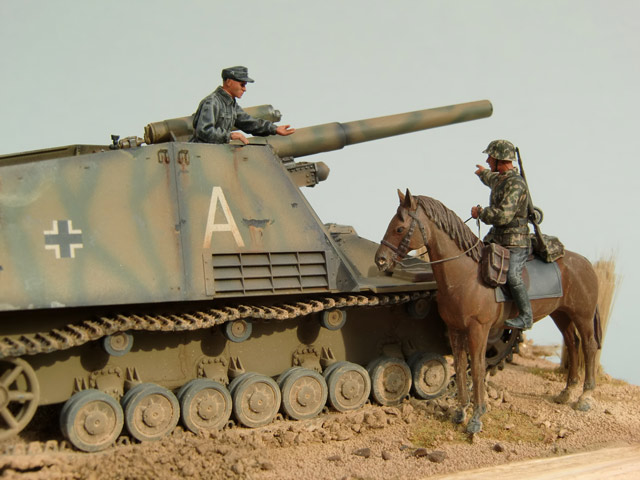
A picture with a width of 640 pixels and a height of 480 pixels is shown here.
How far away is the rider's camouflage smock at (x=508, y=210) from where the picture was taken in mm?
9375

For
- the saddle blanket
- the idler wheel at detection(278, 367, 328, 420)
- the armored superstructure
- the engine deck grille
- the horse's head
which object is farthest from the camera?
the saddle blanket

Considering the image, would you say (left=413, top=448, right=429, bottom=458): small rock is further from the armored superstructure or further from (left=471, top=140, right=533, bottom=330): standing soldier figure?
(left=471, top=140, right=533, bottom=330): standing soldier figure

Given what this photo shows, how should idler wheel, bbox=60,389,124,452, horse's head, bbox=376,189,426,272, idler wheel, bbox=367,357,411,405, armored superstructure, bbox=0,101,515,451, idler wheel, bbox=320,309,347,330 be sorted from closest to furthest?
1. armored superstructure, bbox=0,101,515,451
2. idler wheel, bbox=60,389,124,452
3. horse's head, bbox=376,189,426,272
4. idler wheel, bbox=320,309,347,330
5. idler wheel, bbox=367,357,411,405

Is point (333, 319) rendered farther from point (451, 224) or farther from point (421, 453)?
point (421, 453)

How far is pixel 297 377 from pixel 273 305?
86 cm

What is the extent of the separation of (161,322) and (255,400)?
147 centimetres

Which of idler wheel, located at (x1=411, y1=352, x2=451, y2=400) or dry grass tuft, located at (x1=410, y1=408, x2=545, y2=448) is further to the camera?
idler wheel, located at (x1=411, y1=352, x2=451, y2=400)

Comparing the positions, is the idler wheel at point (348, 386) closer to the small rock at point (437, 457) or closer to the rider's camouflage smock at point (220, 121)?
the small rock at point (437, 457)

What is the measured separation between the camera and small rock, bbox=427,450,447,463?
8477 mm

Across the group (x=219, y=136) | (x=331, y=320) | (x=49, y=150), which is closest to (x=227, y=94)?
(x=219, y=136)

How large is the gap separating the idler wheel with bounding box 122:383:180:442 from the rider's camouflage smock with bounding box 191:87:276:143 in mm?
2798

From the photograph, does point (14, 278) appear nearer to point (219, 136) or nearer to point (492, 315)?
point (219, 136)

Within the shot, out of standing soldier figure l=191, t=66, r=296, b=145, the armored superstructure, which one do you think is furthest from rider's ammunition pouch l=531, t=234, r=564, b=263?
standing soldier figure l=191, t=66, r=296, b=145

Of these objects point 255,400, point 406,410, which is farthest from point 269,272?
point 406,410
